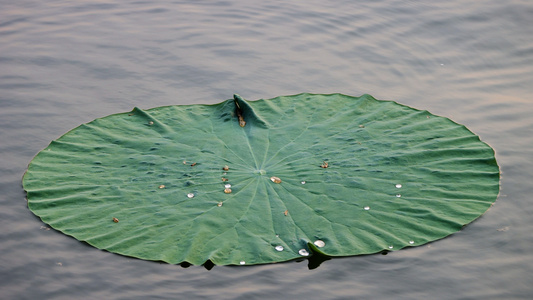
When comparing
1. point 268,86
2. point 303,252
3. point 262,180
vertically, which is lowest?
→ point 303,252

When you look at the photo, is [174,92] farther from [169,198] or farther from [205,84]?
[169,198]

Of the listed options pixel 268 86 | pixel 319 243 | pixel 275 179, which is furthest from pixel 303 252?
pixel 268 86

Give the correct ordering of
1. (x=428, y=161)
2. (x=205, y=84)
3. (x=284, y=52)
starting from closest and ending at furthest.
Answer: (x=428, y=161), (x=205, y=84), (x=284, y=52)

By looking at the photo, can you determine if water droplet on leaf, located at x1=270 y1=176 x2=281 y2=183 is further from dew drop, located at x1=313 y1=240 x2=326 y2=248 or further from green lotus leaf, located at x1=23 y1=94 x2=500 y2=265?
dew drop, located at x1=313 y1=240 x2=326 y2=248

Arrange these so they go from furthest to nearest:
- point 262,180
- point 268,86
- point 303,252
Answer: point 268,86
point 262,180
point 303,252

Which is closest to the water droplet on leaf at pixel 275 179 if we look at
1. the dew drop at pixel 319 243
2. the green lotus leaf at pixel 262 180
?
the green lotus leaf at pixel 262 180

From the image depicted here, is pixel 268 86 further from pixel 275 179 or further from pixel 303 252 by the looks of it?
pixel 303 252

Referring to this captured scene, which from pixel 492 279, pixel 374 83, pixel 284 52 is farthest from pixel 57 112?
pixel 492 279

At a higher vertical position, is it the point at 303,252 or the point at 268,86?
Answer: the point at 268,86
